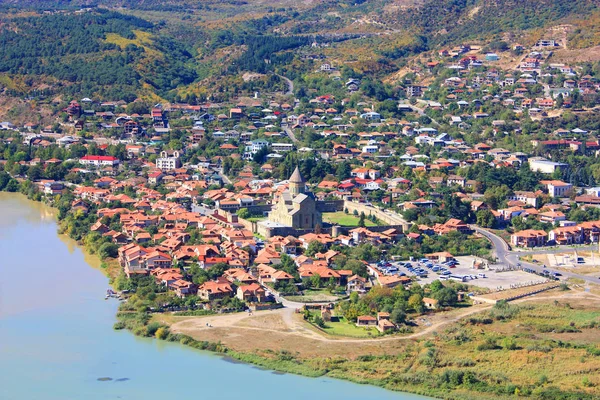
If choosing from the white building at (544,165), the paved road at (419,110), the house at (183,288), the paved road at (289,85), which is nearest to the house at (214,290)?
the house at (183,288)

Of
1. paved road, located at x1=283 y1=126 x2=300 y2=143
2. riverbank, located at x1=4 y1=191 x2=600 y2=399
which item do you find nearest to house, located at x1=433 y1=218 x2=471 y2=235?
riverbank, located at x1=4 y1=191 x2=600 y2=399

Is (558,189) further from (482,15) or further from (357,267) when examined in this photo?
(482,15)

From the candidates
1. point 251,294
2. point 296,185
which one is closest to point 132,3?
point 296,185

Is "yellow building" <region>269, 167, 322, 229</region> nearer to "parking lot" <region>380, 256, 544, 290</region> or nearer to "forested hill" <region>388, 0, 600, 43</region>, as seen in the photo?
"parking lot" <region>380, 256, 544, 290</region>

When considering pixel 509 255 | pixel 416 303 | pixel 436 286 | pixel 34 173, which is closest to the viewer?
pixel 416 303

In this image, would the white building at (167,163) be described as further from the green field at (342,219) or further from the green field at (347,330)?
the green field at (347,330)

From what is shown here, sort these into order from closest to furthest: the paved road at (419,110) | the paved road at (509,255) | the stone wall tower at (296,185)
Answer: the paved road at (509,255)
the stone wall tower at (296,185)
the paved road at (419,110)

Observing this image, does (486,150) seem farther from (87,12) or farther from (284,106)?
(87,12)
